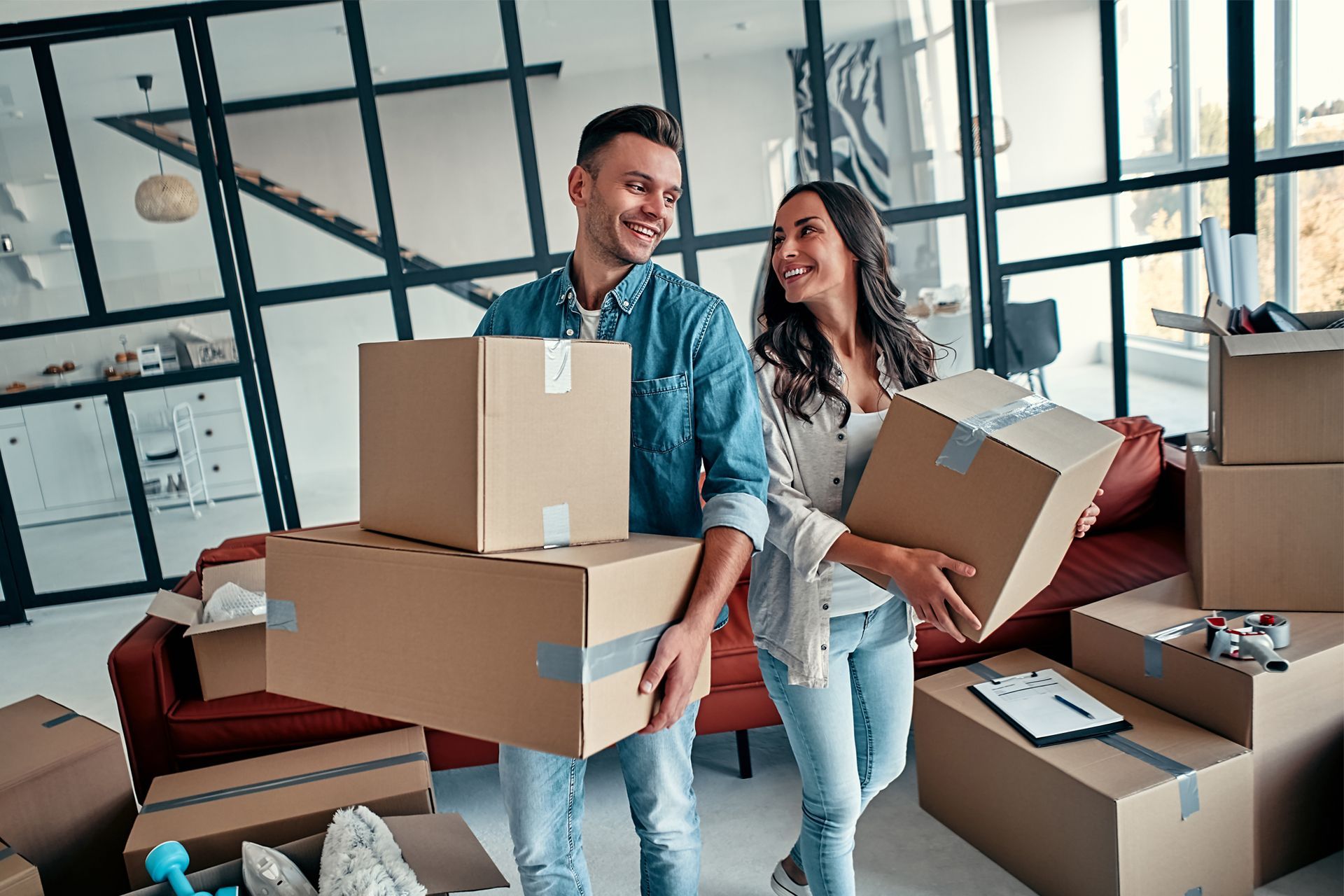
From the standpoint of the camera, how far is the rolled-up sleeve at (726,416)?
1.15 meters

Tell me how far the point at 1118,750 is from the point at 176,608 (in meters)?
1.91

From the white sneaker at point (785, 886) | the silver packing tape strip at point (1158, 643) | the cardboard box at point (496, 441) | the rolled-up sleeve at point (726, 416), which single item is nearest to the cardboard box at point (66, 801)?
the cardboard box at point (496, 441)

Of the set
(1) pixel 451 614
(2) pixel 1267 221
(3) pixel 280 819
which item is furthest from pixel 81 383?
(2) pixel 1267 221

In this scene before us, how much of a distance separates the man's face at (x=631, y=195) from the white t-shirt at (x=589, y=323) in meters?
0.09

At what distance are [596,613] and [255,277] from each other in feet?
12.3

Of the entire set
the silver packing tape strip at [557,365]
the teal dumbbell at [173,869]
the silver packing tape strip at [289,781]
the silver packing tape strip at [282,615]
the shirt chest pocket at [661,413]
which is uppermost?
the silver packing tape strip at [557,365]

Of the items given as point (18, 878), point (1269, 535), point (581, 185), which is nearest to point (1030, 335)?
Result: point (1269, 535)

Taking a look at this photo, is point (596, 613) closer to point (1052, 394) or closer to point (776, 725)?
point (776, 725)

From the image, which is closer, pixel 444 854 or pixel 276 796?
pixel 444 854

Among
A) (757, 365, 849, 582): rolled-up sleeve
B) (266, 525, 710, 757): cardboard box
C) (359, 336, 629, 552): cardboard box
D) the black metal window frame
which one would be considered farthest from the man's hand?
the black metal window frame

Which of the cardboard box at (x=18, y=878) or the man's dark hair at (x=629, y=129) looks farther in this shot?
the cardboard box at (x=18, y=878)

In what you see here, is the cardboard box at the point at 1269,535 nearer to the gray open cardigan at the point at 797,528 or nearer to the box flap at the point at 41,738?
the gray open cardigan at the point at 797,528

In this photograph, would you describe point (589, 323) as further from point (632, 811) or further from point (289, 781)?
point (289, 781)

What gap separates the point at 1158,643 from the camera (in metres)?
1.64
